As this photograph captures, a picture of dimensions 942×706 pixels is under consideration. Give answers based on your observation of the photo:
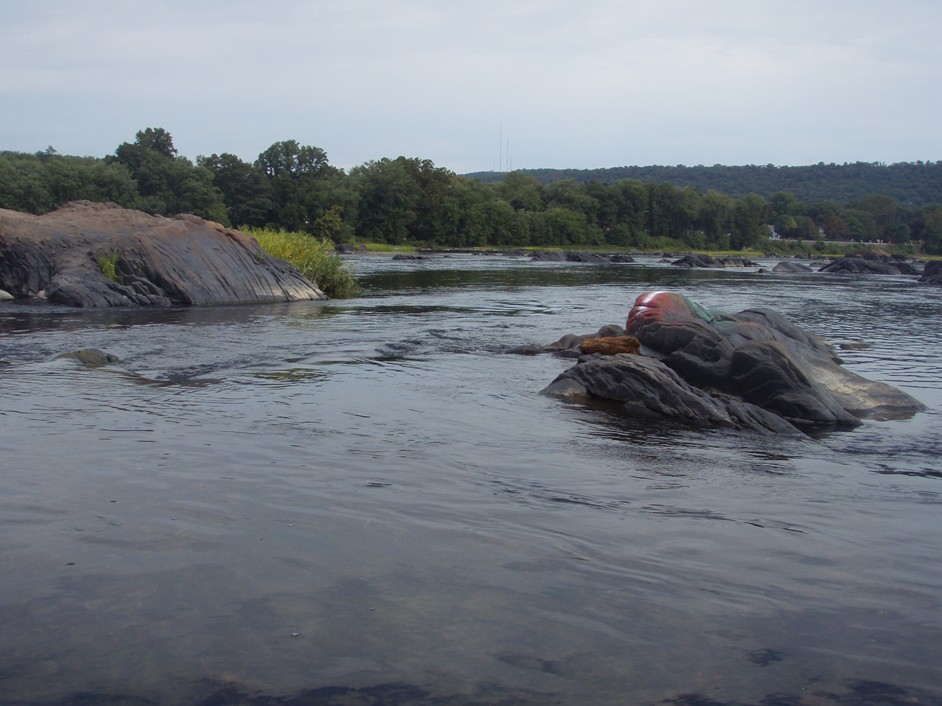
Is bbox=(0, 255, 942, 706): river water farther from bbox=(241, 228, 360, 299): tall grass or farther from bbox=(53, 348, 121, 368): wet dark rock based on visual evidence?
bbox=(241, 228, 360, 299): tall grass

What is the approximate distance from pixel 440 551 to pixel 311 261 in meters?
26.5

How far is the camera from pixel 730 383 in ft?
43.1

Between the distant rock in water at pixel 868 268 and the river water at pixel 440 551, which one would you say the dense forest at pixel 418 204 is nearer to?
the distant rock in water at pixel 868 268

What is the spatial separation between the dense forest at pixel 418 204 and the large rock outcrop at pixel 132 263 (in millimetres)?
49330

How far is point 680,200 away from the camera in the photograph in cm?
14200

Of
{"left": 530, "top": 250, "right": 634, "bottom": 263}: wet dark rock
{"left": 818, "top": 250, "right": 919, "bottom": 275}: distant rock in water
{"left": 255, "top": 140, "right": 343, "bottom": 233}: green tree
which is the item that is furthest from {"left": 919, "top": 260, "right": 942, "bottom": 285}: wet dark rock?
{"left": 255, "top": 140, "right": 343, "bottom": 233}: green tree

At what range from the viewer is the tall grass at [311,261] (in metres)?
31.4

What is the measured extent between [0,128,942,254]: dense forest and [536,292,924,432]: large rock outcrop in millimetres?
66110

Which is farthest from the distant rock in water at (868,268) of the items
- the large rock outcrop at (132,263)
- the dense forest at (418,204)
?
the large rock outcrop at (132,263)

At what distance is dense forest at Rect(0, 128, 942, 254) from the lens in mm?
85875

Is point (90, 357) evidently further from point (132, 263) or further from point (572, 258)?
point (572, 258)

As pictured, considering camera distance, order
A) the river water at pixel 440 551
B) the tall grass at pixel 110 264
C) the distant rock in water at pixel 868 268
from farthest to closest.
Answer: the distant rock in water at pixel 868 268
the tall grass at pixel 110 264
the river water at pixel 440 551

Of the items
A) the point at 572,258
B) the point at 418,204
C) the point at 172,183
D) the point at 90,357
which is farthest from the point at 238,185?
the point at 90,357

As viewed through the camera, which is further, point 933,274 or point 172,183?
point 172,183
